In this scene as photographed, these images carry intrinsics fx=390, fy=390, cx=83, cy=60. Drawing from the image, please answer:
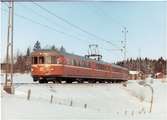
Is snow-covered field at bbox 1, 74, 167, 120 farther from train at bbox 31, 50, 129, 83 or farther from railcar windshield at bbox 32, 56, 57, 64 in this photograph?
railcar windshield at bbox 32, 56, 57, 64

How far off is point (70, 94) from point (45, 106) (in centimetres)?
767

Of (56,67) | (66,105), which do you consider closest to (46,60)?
(56,67)

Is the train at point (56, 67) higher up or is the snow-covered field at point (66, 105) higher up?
the train at point (56, 67)

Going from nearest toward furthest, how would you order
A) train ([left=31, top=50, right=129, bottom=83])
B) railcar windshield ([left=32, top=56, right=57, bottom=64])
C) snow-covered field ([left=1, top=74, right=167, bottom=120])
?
1. snow-covered field ([left=1, top=74, right=167, bottom=120])
2. train ([left=31, top=50, right=129, bottom=83])
3. railcar windshield ([left=32, top=56, right=57, bottom=64])

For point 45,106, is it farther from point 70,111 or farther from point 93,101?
point 93,101

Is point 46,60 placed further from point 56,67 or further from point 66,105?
point 66,105

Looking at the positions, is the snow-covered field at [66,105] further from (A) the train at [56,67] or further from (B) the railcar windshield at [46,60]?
(B) the railcar windshield at [46,60]

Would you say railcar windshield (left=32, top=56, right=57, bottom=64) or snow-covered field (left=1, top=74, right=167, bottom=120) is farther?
railcar windshield (left=32, top=56, right=57, bottom=64)

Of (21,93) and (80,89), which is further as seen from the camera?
(80,89)

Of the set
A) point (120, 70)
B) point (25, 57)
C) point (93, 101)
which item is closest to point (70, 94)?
point (93, 101)

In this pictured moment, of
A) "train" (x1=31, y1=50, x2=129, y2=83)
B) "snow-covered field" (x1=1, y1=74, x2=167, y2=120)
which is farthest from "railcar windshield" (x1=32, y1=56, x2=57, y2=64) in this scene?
"snow-covered field" (x1=1, y1=74, x2=167, y2=120)

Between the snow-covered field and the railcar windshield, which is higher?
the railcar windshield

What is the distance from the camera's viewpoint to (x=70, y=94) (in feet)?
74.7

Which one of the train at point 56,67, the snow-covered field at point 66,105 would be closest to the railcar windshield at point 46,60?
the train at point 56,67
